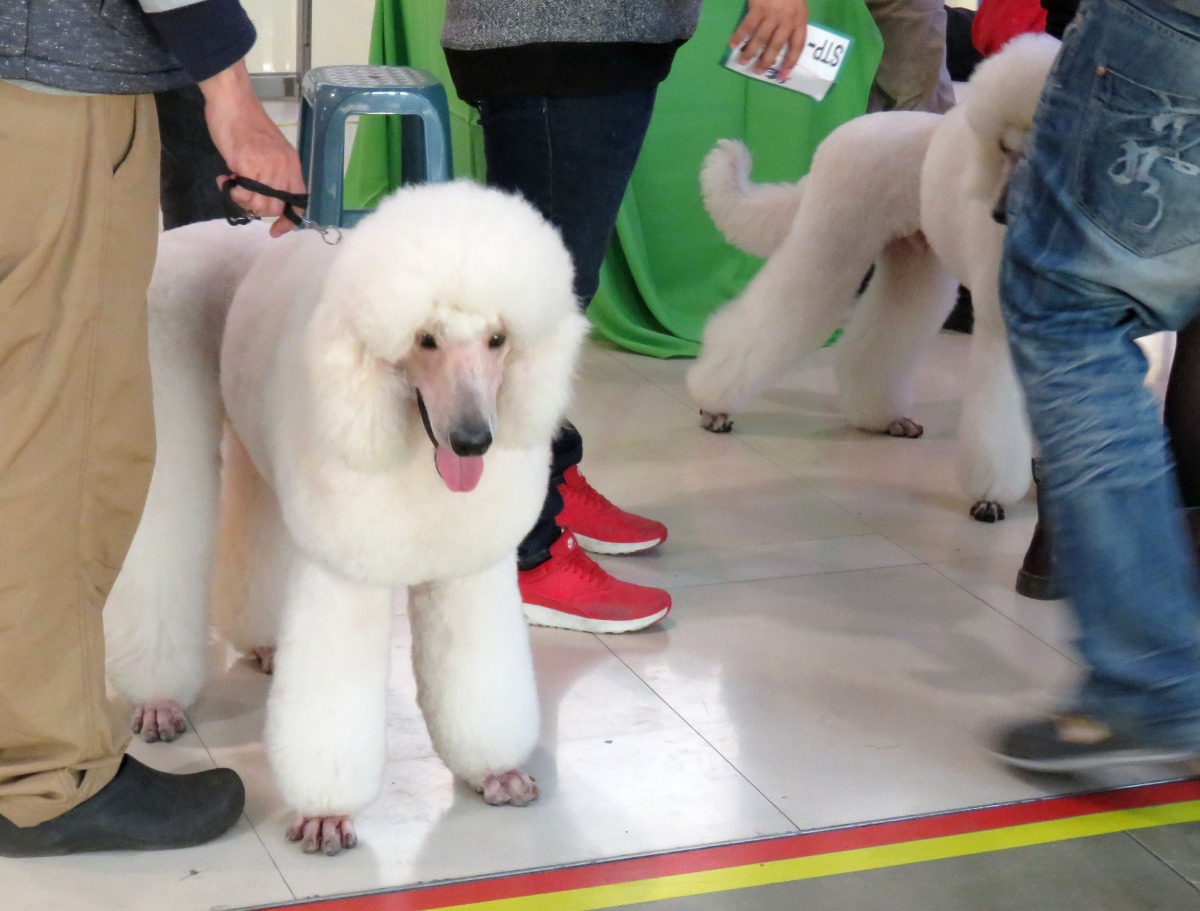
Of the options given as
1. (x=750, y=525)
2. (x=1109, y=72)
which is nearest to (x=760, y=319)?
(x=750, y=525)

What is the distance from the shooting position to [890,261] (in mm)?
3285

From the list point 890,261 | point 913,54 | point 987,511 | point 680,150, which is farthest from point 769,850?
point 913,54

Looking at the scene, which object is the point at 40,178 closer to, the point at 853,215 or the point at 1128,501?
the point at 1128,501

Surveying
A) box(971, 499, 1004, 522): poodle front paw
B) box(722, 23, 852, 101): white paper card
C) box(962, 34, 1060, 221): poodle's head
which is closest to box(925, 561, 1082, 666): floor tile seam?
box(971, 499, 1004, 522): poodle front paw

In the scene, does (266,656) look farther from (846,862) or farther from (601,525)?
(846,862)

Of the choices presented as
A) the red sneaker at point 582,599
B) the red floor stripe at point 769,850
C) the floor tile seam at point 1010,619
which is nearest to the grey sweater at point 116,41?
the red floor stripe at point 769,850

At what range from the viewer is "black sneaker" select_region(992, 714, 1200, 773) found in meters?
1.59

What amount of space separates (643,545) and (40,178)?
1494 mm

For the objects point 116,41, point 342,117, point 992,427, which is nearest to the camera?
point 116,41

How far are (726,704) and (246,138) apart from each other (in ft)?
3.60

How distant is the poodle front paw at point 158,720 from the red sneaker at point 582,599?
2.02ft

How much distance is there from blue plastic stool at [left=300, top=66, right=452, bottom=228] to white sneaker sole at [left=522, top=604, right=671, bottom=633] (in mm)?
774

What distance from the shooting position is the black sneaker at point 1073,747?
5.23ft

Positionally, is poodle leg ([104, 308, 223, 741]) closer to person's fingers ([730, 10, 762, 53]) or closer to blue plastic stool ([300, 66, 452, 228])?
blue plastic stool ([300, 66, 452, 228])
